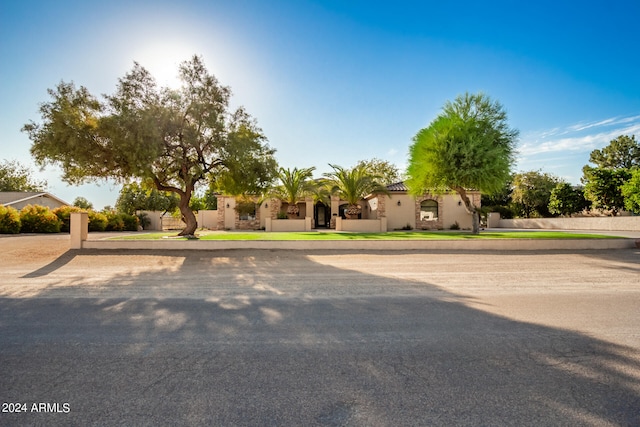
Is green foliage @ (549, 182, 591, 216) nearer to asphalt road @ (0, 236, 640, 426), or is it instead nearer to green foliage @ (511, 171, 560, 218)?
green foliage @ (511, 171, 560, 218)

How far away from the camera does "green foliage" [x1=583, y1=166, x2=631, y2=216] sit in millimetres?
29766

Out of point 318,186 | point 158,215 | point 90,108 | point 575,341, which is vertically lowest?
point 575,341

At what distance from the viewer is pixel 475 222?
68.0ft

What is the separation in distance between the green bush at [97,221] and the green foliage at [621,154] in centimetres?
6519

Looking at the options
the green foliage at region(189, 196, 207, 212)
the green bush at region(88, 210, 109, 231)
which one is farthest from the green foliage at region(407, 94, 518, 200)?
the green foliage at region(189, 196, 207, 212)

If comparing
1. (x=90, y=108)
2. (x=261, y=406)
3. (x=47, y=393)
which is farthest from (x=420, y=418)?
(x=90, y=108)

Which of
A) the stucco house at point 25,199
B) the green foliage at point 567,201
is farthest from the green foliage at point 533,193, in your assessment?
the stucco house at point 25,199

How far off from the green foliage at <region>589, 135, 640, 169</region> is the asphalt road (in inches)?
2166

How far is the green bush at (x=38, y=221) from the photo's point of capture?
883 inches

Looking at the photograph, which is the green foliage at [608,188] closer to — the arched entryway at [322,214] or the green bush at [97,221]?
the arched entryway at [322,214]

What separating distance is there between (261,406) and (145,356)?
176 cm

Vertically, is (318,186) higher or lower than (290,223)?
higher

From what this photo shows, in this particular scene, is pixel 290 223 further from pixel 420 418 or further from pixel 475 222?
pixel 420 418

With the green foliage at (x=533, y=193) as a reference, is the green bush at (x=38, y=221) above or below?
below
